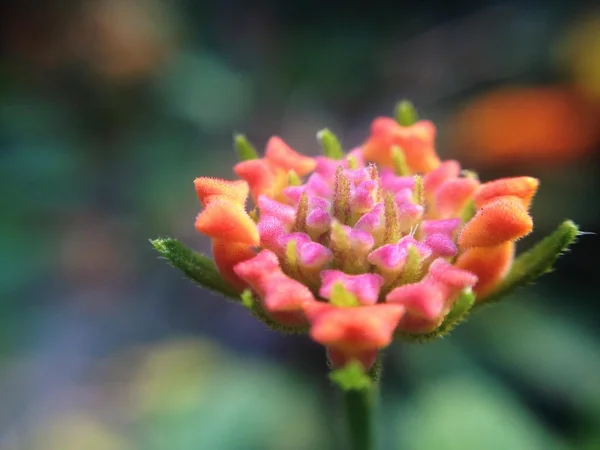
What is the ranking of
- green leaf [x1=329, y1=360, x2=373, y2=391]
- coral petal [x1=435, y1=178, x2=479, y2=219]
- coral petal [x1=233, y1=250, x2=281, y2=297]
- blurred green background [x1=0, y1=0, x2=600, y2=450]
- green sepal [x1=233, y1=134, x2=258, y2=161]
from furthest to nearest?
blurred green background [x1=0, y1=0, x2=600, y2=450]
green sepal [x1=233, y1=134, x2=258, y2=161]
coral petal [x1=435, y1=178, x2=479, y2=219]
coral petal [x1=233, y1=250, x2=281, y2=297]
green leaf [x1=329, y1=360, x2=373, y2=391]

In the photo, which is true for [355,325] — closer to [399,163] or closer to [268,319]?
[268,319]

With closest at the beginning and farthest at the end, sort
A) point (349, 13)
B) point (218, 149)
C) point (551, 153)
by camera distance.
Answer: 1. point (551, 153)
2. point (218, 149)
3. point (349, 13)

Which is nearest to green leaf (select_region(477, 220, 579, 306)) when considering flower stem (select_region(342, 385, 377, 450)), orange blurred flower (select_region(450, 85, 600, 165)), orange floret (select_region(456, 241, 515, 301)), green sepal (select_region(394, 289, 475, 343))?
orange floret (select_region(456, 241, 515, 301))

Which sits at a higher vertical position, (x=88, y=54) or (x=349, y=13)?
(x=349, y=13)

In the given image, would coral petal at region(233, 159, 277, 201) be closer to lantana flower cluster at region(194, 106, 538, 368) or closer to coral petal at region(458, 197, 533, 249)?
lantana flower cluster at region(194, 106, 538, 368)

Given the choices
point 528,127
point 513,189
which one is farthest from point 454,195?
point 528,127

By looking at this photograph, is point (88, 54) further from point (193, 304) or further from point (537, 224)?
point (537, 224)

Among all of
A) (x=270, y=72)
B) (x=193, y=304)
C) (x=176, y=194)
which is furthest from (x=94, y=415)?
(x=270, y=72)
